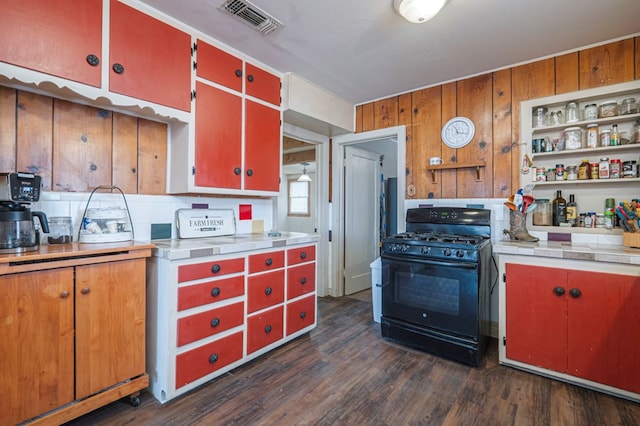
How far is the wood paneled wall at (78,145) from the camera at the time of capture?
162 centimetres

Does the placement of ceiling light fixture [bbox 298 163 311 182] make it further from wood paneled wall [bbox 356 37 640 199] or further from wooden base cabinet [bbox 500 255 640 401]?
wooden base cabinet [bbox 500 255 640 401]

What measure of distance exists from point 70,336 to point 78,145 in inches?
44.4

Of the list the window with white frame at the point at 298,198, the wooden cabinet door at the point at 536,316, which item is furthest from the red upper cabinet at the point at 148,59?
the window with white frame at the point at 298,198

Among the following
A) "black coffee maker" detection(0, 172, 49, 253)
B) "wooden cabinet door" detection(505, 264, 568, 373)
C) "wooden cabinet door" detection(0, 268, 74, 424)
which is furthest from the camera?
"wooden cabinet door" detection(505, 264, 568, 373)

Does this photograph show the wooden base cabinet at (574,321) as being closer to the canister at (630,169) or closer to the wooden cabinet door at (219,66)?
the canister at (630,169)

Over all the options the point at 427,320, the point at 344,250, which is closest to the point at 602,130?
the point at 427,320

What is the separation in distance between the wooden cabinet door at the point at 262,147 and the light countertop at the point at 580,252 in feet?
6.24

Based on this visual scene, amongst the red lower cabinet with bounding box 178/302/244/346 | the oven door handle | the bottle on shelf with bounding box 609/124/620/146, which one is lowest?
the red lower cabinet with bounding box 178/302/244/346

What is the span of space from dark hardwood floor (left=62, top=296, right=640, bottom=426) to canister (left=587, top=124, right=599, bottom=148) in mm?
1744

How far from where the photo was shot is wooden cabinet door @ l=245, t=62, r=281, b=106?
2.47 meters

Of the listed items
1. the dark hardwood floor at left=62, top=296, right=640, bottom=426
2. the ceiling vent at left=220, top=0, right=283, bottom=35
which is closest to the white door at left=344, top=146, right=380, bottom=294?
the dark hardwood floor at left=62, top=296, right=640, bottom=426

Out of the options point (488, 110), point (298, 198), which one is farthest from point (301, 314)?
point (298, 198)

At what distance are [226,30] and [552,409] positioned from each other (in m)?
3.19

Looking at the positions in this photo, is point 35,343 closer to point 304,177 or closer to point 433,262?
point 433,262
